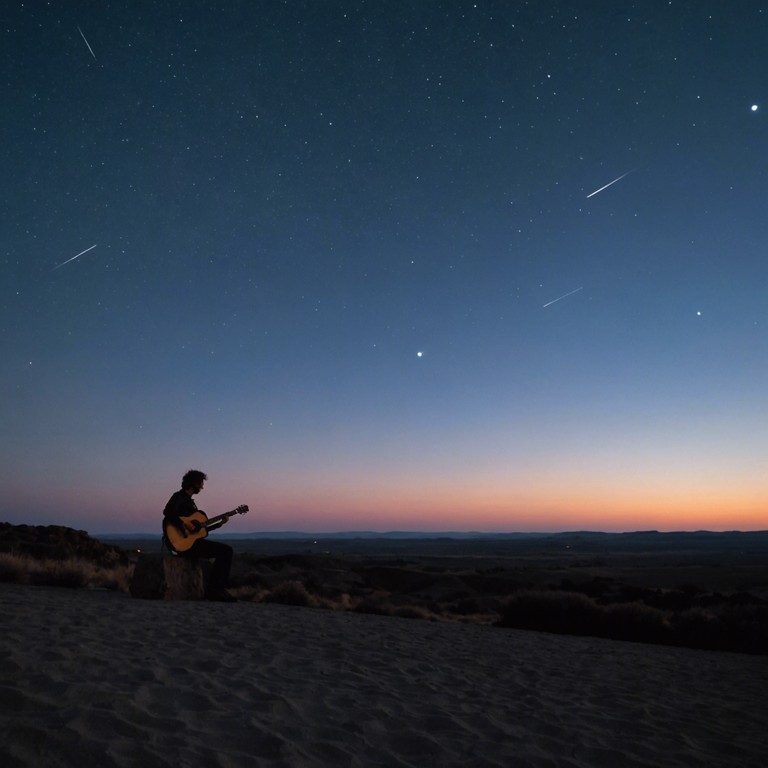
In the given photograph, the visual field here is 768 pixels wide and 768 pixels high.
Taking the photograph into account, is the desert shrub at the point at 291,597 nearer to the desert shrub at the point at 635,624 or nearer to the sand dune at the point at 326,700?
the sand dune at the point at 326,700

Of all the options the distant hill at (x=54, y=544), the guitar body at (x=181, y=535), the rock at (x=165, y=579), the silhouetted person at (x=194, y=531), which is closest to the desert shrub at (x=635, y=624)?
the silhouetted person at (x=194, y=531)

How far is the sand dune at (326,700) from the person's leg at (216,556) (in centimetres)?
196

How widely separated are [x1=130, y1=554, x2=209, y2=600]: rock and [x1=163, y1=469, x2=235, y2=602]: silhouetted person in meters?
0.29

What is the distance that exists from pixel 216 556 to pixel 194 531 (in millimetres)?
613

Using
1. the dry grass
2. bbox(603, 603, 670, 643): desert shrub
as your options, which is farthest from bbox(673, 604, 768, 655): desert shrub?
the dry grass

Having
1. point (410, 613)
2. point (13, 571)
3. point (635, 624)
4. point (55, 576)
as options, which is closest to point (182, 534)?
point (55, 576)

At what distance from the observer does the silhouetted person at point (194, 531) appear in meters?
10.6

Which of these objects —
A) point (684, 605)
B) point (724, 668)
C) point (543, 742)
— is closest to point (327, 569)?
point (684, 605)

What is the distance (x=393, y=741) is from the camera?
4.06 metres

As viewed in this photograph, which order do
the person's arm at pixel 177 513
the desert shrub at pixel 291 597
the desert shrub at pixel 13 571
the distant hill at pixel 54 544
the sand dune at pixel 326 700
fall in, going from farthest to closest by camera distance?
the distant hill at pixel 54 544 → the desert shrub at pixel 291 597 → the desert shrub at pixel 13 571 → the person's arm at pixel 177 513 → the sand dune at pixel 326 700

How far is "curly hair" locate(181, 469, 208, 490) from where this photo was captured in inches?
419

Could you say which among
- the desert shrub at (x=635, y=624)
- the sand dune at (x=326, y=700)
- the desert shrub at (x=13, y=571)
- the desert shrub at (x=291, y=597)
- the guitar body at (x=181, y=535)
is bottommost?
the desert shrub at (x=635, y=624)

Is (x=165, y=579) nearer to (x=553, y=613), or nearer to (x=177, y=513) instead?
(x=177, y=513)

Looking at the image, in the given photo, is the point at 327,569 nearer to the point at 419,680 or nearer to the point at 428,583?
the point at 428,583
